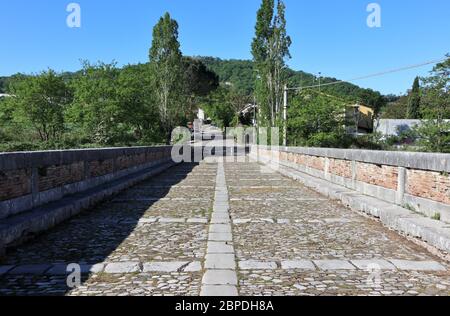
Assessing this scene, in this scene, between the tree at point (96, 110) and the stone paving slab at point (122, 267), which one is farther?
the tree at point (96, 110)

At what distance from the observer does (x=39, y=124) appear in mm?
31734

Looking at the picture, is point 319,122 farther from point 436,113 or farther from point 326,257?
point 326,257

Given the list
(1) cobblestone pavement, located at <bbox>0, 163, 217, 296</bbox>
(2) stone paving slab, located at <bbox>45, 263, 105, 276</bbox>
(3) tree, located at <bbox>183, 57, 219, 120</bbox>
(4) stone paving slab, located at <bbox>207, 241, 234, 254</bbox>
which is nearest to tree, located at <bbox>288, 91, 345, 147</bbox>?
(1) cobblestone pavement, located at <bbox>0, 163, 217, 296</bbox>

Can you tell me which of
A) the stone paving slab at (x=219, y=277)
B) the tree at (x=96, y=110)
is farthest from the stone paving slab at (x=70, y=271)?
the tree at (x=96, y=110)

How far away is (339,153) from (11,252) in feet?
30.3

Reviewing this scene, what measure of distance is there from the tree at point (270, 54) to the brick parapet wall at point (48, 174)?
20101 millimetres

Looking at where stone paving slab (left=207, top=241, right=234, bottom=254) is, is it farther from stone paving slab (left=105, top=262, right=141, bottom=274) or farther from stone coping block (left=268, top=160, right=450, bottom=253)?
stone coping block (left=268, top=160, right=450, bottom=253)

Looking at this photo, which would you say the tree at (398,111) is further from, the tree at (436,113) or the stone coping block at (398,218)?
the stone coping block at (398,218)

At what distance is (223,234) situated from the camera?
676 centimetres

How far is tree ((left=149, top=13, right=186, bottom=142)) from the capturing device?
111 feet

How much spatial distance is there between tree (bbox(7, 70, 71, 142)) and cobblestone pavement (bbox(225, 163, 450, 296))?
84.5 ft

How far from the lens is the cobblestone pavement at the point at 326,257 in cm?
430
